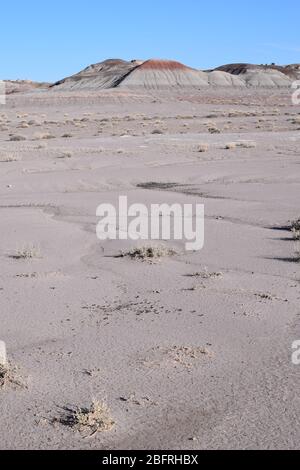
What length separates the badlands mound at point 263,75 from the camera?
5399 inches

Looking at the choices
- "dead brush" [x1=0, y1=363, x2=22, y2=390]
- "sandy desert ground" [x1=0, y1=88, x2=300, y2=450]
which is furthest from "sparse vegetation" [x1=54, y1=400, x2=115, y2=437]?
"dead brush" [x1=0, y1=363, x2=22, y2=390]

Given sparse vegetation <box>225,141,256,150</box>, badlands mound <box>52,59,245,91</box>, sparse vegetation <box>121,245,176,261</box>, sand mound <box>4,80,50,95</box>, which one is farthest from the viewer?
sand mound <box>4,80,50,95</box>

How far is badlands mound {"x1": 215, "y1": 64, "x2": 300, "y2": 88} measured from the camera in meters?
137

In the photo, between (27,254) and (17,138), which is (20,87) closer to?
(17,138)

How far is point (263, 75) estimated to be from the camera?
142625 millimetres

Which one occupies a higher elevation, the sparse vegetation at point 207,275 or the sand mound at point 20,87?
the sand mound at point 20,87

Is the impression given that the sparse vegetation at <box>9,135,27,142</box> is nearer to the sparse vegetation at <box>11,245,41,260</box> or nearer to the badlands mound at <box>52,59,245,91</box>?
the sparse vegetation at <box>11,245,41,260</box>

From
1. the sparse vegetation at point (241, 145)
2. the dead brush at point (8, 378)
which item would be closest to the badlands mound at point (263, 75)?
the sparse vegetation at point (241, 145)

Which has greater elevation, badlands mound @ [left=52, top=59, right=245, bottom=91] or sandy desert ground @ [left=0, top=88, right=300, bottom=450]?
badlands mound @ [left=52, top=59, right=245, bottom=91]

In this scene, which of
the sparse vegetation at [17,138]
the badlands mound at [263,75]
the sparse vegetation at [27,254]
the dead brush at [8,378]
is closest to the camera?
the dead brush at [8,378]

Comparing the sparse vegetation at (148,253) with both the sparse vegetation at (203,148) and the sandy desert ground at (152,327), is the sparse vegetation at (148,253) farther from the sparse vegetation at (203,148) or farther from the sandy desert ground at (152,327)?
the sparse vegetation at (203,148)

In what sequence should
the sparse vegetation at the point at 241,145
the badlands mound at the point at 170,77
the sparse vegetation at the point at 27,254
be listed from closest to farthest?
the sparse vegetation at the point at 27,254, the sparse vegetation at the point at 241,145, the badlands mound at the point at 170,77

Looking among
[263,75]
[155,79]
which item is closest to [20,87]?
[155,79]

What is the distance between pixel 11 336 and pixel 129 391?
67.8 inches
